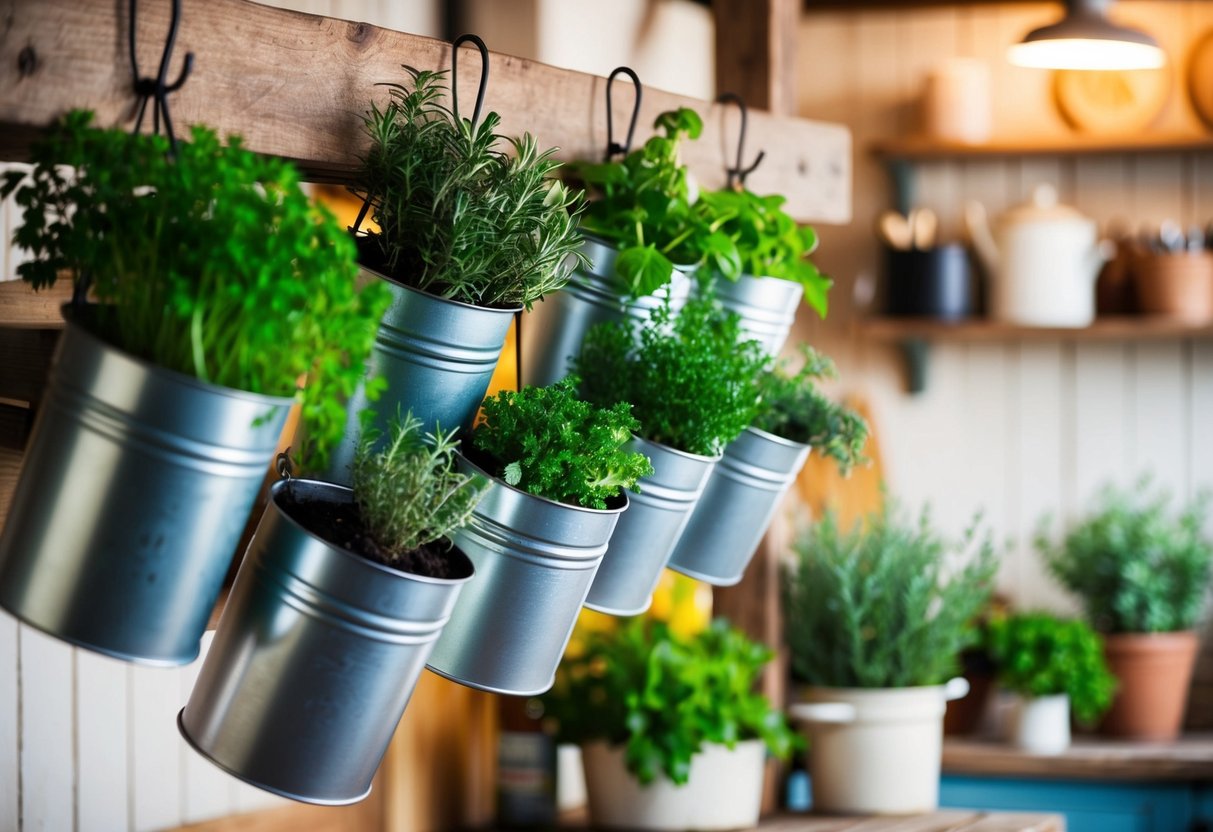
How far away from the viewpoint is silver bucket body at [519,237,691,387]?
51.7 inches

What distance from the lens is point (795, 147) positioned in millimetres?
1773

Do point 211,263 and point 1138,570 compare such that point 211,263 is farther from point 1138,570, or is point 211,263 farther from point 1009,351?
point 1009,351

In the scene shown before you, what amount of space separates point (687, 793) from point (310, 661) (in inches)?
42.6

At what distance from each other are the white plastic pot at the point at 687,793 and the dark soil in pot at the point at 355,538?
3.19ft

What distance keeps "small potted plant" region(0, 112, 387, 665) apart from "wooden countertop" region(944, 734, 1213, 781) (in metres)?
2.01

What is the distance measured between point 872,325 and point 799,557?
2.43 ft

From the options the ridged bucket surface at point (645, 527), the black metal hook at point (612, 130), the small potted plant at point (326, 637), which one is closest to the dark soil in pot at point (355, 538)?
the small potted plant at point (326, 637)

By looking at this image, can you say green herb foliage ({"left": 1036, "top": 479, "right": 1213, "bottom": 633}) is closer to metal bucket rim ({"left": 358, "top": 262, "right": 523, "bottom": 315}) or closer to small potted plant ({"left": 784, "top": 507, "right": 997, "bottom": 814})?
small potted plant ({"left": 784, "top": 507, "right": 997, "bottom": 814})

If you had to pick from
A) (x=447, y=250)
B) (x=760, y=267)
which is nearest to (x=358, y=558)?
(x=447, y=250)

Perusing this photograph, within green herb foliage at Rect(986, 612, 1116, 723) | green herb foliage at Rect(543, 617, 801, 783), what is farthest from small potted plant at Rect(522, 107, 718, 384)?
green herb foliage at Rect(986, 612, 1116, 723)

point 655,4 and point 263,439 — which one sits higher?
point 655,4

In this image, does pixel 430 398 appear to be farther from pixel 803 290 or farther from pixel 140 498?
pixel 803 290

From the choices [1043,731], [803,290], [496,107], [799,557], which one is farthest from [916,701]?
[496,107]

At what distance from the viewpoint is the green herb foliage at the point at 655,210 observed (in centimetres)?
135
